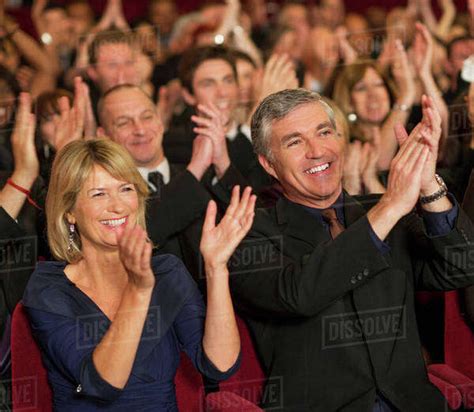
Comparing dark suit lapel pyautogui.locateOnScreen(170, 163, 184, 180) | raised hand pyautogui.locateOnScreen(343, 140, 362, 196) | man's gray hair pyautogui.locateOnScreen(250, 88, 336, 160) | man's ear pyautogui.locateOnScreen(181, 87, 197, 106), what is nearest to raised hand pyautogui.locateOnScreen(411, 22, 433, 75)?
raised hand pyautogui.locateOnScreen(343, 140, 362, 196)

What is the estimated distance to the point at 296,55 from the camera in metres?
5.04

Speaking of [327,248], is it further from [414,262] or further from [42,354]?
[42,354]

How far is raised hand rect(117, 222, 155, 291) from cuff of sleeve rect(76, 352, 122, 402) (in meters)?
0.19

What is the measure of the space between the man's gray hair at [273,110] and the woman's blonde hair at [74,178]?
29 centimetres

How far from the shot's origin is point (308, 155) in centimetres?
214

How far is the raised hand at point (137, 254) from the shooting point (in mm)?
1747

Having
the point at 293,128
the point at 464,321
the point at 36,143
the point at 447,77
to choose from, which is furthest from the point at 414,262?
the point at 447,77

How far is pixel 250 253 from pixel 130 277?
13.5 inches

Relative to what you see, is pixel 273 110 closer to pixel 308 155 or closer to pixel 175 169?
pixel 308 155

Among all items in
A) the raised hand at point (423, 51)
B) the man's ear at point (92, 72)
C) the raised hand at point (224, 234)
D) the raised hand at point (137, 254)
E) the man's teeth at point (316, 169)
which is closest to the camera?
the raised hand at point (137, 254)

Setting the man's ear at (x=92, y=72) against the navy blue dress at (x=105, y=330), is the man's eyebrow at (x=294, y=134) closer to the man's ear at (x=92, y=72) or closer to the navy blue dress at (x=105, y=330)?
the navy blue dress at (x=105, y=330)

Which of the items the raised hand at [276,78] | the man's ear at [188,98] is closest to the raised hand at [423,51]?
the raised hand at [276,78]

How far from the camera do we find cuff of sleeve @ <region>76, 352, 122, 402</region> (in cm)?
184

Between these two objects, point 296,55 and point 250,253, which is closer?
point 250,253
